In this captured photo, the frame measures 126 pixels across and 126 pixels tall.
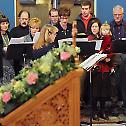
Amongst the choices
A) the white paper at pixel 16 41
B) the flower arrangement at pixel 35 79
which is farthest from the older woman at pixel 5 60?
the flower arrangement at pixel 35 79

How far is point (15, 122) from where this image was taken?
3.15 meters

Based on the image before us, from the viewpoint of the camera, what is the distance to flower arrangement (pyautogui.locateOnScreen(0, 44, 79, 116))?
324cm

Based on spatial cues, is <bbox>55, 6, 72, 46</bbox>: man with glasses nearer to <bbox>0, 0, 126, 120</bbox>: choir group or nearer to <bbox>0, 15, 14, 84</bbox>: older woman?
<bbox>0, 0, 126, 120</bbox>: choir group

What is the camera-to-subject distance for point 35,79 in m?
3.25

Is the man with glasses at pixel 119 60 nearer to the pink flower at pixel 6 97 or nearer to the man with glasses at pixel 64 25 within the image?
the man with glasses at pixel 64 25

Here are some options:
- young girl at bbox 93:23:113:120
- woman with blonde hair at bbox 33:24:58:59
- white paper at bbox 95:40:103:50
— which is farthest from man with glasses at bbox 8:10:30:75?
young girl at bbox 93:23:113:120

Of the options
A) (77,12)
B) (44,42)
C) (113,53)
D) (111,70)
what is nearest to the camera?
(44,42)

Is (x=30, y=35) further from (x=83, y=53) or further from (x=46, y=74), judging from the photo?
(x=46, y=74)

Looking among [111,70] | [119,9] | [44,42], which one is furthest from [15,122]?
[119,9]

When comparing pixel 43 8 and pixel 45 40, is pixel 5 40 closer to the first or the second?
pixel 45 40

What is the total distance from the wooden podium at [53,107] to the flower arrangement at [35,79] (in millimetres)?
63

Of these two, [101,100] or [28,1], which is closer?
[101,100]

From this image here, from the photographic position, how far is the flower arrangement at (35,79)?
3.24 m

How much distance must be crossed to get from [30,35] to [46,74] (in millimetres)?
2743
